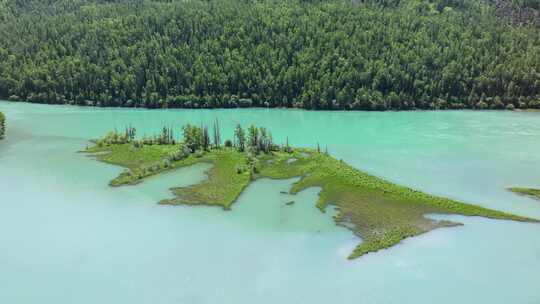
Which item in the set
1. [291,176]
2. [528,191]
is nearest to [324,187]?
[291,176]

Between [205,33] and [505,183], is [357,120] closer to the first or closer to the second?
[505,183]

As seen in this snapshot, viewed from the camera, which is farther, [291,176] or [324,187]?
[291,176]

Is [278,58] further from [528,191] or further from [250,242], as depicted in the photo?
[250,242]

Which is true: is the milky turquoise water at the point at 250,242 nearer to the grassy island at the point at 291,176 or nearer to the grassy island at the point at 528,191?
the grassy island at the point at 528,191

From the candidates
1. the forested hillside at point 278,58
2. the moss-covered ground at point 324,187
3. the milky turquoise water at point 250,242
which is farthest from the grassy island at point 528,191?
the forested hillside at point 278,58

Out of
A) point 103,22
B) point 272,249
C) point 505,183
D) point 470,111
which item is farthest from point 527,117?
point 103,22

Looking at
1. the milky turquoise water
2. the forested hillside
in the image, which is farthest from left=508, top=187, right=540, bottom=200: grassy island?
the forested hillside
